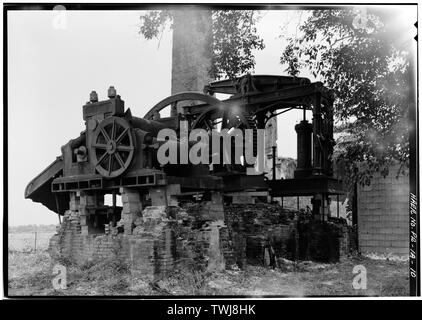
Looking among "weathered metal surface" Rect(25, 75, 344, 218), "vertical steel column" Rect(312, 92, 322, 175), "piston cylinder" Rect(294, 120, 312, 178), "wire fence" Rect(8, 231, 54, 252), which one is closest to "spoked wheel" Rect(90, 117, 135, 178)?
"weathered metal surface" Rect(25, 75, 344, 218)

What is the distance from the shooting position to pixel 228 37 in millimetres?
16250

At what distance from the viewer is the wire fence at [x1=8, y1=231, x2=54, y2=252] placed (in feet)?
47.4

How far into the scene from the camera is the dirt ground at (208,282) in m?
12.1

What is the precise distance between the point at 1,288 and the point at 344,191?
352 inches

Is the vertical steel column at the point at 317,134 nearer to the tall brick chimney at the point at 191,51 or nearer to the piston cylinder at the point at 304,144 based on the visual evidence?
the piston cylinder at the point at 304,144

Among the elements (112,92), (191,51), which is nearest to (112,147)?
(112,92)

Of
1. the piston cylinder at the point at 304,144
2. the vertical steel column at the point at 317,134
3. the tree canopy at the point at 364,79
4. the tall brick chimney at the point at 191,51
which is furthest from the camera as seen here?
the piston cylinder at the point at 304,144

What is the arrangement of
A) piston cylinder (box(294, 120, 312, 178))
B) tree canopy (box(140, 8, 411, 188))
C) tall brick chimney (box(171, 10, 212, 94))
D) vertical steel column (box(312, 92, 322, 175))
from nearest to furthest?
tree canopy (box(140, 8, 411, 188)), vertical steel column (box(312, 92, 322, 175)), tall brick chimney (box(171, 10, 212, 94)), piston cylinder (box(294, 120, 312, 178))

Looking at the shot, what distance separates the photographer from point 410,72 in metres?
11.5

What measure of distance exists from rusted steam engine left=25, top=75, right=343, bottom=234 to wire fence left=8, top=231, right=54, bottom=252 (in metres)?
0.81

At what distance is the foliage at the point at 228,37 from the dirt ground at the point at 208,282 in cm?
541

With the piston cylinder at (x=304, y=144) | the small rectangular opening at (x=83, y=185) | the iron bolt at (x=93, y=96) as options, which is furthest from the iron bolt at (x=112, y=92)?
the piston cylinder at (x=304, y=144)

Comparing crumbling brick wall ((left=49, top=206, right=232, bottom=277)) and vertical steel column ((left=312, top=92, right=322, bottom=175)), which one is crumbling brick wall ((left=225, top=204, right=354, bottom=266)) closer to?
crumbling brick wall ((left=49, top=206, right=232, bottom=277))

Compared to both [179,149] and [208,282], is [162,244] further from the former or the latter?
[179,149]
